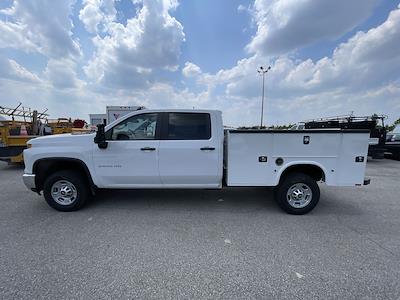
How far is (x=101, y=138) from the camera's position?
3904 millimetres

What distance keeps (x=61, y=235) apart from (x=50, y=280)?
41.0 inches

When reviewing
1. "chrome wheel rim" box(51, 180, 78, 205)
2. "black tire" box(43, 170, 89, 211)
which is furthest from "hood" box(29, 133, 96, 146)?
"chrome wheel rim" box(51, 180, 78, 205)

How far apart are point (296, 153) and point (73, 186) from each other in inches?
160

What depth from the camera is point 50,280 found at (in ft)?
7.84

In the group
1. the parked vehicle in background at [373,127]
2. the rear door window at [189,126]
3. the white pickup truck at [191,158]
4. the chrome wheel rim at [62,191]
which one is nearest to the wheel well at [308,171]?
the white pickup truck at [191,158]

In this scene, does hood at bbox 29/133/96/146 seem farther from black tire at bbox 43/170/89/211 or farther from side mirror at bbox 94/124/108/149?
black tire at bbox 43/170/89/211

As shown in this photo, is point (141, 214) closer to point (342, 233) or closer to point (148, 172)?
point (148, 172)

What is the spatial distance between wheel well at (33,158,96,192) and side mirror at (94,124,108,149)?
0.52 meters

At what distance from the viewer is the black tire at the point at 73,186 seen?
4.12m

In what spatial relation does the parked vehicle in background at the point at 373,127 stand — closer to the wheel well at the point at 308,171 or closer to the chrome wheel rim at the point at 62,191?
the wheel well at the point at 308,171

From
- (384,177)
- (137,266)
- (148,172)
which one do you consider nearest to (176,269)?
(137,266)

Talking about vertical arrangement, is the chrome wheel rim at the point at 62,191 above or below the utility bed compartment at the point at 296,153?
below

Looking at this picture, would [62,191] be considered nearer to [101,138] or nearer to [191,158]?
[101,138]

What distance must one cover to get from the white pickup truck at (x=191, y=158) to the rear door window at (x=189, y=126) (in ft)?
0.06
